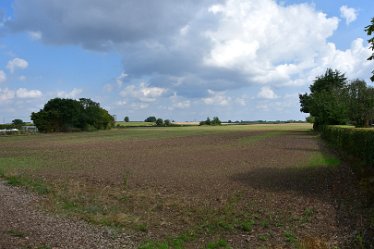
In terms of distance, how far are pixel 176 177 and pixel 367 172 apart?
8.08m

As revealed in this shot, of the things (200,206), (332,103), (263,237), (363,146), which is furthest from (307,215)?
(332,103)

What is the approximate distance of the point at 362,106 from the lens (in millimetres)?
65375

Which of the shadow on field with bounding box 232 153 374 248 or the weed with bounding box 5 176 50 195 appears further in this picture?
the weed with bounding box 5 176 50 195

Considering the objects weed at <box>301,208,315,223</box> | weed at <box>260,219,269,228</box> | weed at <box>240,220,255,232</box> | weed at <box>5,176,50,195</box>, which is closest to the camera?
weed at <box>240,220,255,232</box>

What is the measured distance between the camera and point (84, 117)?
102 m

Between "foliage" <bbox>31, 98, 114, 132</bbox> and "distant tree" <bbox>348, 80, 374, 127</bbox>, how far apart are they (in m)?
66.8

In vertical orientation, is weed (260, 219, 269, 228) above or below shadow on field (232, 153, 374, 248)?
below

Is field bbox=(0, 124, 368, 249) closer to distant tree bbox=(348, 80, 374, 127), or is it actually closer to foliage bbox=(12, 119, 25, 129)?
distant tree bbox=(348, 80, 374, 127)

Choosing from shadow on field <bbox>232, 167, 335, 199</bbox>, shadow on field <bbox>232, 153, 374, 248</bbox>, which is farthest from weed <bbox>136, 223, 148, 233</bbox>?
shadow on field <bbox>232, 167, 335, 199</bbox>

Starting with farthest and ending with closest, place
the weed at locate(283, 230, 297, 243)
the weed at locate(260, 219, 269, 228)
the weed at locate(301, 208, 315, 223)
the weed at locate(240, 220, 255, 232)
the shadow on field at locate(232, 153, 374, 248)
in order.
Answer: the weed at locate(301, 208, 315, 223), the weed at locate(260, 219, 269, 228), the weed at locate(240, 220, 255, 232), the shadow on field at locate(232, 153, 374, 248), the weed at locate(283, 230, 297, 243)

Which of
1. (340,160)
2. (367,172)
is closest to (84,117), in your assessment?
(340,160)

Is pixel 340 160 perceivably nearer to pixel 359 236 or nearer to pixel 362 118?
pixel 359 236

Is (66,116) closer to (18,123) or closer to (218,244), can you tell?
(18,123)

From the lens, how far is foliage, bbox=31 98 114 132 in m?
94.9
